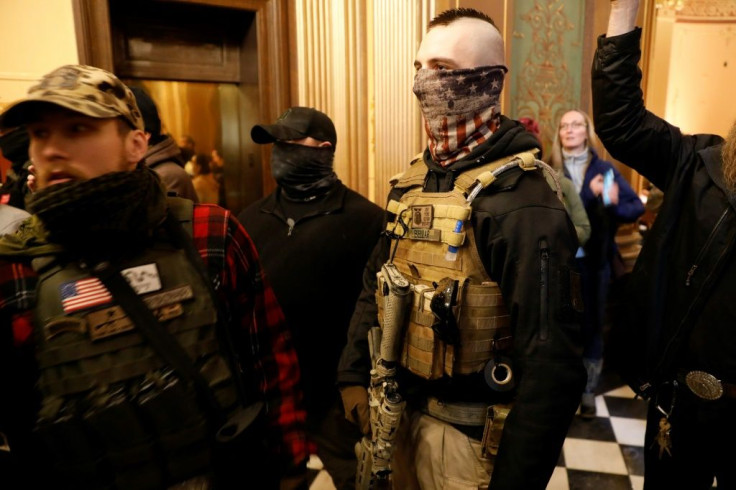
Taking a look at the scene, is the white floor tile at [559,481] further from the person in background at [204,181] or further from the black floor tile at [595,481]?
the person in background at [204,181]

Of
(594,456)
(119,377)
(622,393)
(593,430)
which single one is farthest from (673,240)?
(622,393)

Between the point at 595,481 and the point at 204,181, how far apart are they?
3252 millimetres

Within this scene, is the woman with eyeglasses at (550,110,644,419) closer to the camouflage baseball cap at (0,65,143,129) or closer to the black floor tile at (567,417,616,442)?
the black floor tile at (567,417,616,442)

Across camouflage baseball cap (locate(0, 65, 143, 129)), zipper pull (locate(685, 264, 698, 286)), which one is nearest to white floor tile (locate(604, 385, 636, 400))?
zipper pull (locate(685, 264, 698, 286))

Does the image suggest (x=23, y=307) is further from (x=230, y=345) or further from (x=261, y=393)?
(x=261, y=393)

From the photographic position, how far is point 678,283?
1490 millimetres

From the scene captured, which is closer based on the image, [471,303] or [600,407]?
[471,303]

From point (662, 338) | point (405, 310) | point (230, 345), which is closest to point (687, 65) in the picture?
point (662, 338)

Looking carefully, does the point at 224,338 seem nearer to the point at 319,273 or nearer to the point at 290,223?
the point at 319,273

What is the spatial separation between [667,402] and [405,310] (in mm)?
876

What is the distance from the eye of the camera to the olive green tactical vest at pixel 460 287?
1.27m

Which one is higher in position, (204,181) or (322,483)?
(204,181)

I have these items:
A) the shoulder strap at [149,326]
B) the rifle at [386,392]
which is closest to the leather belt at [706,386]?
the rifle at [386,392]

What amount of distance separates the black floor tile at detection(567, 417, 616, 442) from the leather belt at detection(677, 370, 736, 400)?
1.78 meters
